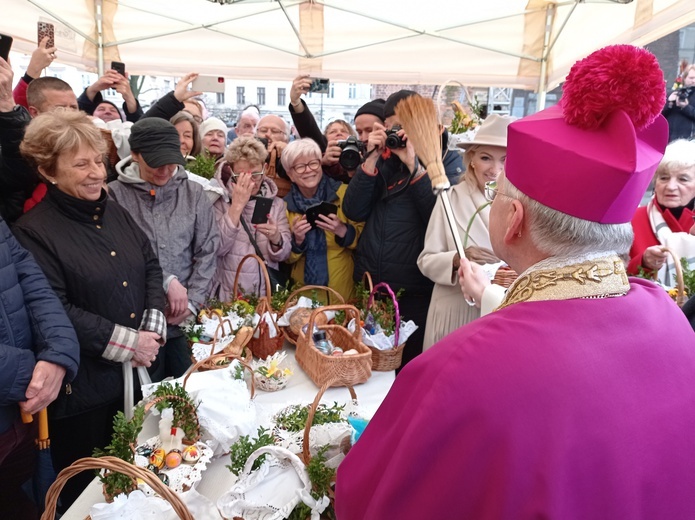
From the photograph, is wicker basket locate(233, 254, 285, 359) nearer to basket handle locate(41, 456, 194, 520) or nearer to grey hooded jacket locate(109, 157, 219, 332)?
grey hooded jacket locate(109, 157, 219, 332)

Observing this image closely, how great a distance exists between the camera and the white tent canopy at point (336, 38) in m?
5.08

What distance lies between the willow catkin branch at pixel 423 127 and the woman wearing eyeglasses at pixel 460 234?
0.26 m

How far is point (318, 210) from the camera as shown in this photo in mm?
3068

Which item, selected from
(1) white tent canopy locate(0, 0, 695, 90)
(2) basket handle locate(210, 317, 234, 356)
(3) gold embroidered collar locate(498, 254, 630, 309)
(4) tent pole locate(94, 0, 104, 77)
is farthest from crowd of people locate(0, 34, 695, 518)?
(4) tent pole locate(94, 0, 104, 77)

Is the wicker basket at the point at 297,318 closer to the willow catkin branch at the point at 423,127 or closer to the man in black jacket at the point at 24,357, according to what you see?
the willow catkin branch at the point at 423,127

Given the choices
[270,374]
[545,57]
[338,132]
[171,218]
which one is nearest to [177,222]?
[171,218]

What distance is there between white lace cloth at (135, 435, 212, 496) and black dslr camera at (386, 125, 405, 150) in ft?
5.46

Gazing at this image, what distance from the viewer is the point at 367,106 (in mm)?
3398

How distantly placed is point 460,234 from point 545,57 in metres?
3.78

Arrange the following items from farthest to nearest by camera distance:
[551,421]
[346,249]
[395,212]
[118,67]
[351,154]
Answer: [118,67] < [346,249] < [351,154] < [395,212] < [551,421]

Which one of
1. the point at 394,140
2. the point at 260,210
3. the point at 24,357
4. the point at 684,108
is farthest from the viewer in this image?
the point at 684,108

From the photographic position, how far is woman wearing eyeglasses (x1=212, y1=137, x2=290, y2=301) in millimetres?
2904

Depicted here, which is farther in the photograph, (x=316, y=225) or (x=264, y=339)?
(x=316, y=225)

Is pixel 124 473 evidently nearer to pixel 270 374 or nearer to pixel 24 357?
pixel 24 357
